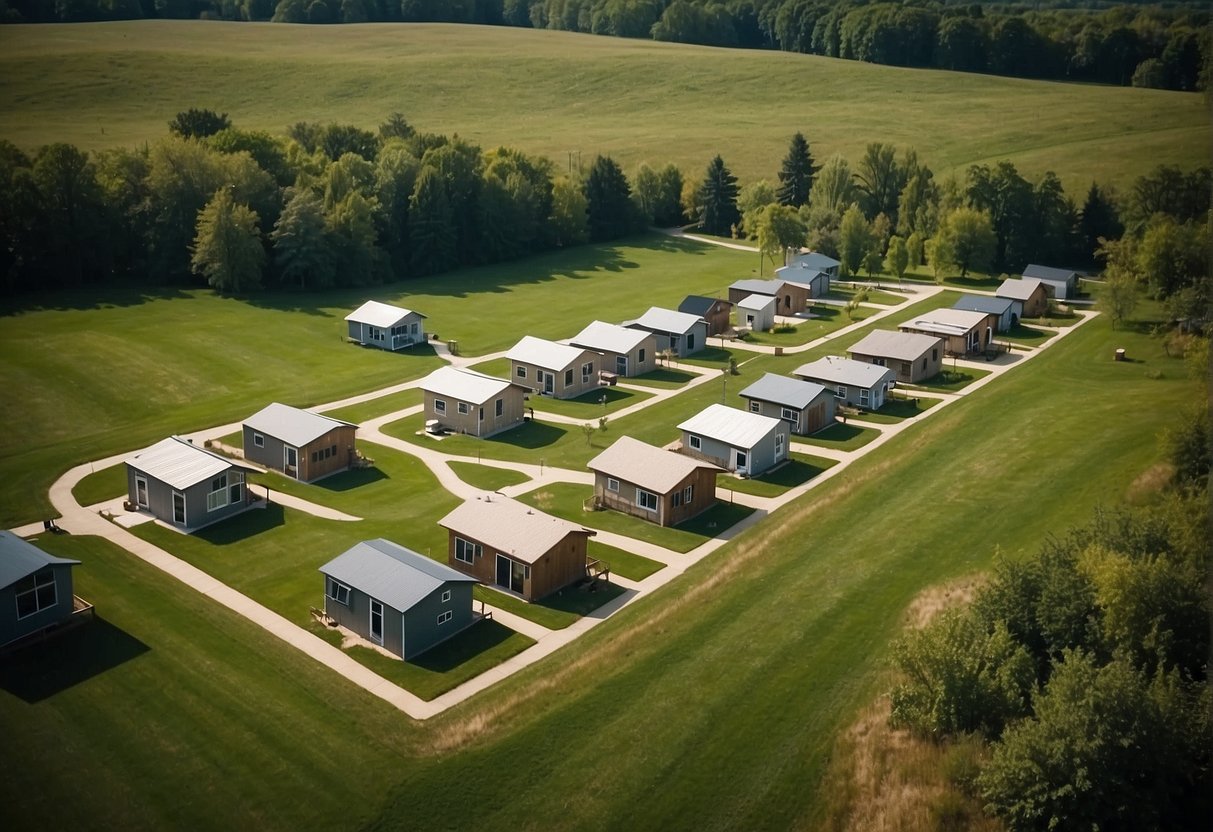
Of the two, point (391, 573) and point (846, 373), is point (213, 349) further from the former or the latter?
point (846, 373)

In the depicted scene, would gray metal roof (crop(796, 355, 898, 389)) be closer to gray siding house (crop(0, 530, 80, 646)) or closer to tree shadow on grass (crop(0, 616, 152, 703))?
tree shadow on grass (crop(0, 616, 152, 703))

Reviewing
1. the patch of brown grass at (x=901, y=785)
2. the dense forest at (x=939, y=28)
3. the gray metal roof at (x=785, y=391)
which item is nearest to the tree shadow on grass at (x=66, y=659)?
the patch of brown grass at (x=901, y=785)

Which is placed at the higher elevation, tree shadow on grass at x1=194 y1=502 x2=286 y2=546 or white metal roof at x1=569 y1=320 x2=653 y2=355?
white metal roof at x1=569 y1=320 x2=653 y2=355

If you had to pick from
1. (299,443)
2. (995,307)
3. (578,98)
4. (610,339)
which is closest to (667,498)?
(299,443)

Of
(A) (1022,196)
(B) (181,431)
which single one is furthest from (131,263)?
(A) (1022,196)

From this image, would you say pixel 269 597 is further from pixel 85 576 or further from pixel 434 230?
pixel 434 230

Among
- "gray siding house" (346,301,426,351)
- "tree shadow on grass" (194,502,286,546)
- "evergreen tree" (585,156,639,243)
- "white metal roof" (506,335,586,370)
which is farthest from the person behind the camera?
"evergreen tree" (585,156,639,243)

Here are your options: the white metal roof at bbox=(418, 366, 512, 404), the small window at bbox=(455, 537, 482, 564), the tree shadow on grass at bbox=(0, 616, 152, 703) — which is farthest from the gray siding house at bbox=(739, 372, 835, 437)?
the tree shadow on grass at bbox=(0, 616, 152, 703)
